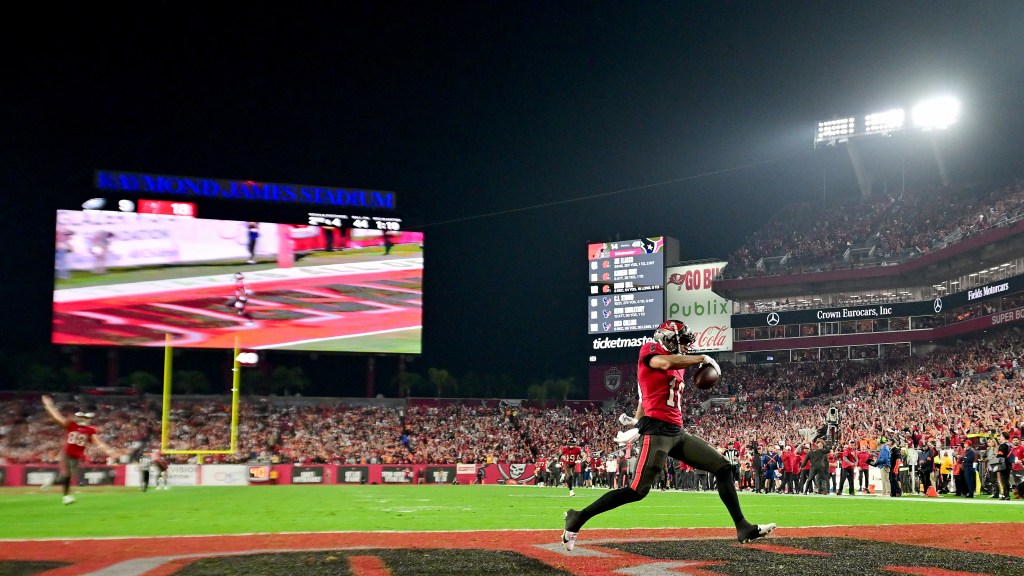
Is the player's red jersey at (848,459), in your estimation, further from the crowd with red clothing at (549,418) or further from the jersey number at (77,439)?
the jersey number at (77,439)

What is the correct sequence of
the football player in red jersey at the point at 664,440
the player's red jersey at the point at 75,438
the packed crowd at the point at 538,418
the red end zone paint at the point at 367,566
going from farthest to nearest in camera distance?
the packed crowd at the point at 538,418, the player's red jersey at the point at 75,438, the football player in red jersey at the point at 664,440, the red end zone paint at the point at 367,566

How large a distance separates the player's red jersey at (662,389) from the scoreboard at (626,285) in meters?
52.5

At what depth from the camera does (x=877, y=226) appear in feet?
197

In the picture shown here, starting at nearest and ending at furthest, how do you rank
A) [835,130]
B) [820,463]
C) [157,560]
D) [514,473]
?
[157,560] < [820,463] < [514,473] < [835,130]

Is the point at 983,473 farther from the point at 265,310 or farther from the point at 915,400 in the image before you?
the point at 265,310

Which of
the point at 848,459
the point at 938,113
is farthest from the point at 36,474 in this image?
the point at 938,113

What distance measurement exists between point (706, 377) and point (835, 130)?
187 ft

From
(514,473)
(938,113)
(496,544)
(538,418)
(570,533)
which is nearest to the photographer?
(570,533)

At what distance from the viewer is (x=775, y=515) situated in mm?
17516

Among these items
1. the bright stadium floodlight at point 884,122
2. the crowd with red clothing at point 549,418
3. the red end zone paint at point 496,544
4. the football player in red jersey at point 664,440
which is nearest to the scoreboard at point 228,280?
the crowd with red clothing at point 549,418

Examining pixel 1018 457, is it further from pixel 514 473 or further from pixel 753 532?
pixel 514 473

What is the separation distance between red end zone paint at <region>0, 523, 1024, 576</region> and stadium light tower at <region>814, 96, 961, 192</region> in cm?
4885

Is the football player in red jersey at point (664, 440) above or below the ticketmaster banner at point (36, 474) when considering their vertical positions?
above

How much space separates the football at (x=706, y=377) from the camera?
8.91 meters
